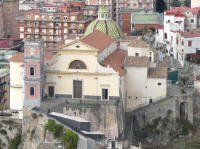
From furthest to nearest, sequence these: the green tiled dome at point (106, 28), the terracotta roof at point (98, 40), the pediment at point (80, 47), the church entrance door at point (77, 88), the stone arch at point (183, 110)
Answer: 1. the green tiled dome at point (106, 28)
2. the stone arch at point (183, 110)
3. the terracotta roof at point (98, 40)
4. the church entrance door at point (77, 88)
5. the pediment at point (80, 47)

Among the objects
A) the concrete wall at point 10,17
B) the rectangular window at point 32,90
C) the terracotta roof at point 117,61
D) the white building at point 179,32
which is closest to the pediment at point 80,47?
the terracotta roof at point 117,61

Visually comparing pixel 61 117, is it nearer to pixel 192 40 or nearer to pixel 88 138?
pixel 88 138

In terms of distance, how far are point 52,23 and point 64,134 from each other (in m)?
40.9

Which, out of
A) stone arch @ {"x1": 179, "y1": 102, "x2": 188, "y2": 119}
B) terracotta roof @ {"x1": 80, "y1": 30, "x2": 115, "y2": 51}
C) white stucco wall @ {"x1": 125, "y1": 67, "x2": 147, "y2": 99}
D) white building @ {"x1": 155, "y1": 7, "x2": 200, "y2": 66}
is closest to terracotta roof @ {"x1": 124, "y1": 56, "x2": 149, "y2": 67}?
white stucco wall @ {"x1": 125, "y1": 67, "x2": 147, "y2": 99}

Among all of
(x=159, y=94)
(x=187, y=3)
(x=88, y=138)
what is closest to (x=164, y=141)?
(x=159, y=94)

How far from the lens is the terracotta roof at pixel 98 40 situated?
76.7 metres

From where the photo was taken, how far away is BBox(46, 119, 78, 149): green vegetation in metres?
69.8

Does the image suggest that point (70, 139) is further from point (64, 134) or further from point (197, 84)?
point (197, 84)

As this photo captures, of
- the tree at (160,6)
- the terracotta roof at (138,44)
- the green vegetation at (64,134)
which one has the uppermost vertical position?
the tree at (160,6)

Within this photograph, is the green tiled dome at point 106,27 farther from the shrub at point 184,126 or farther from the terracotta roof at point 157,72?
the shrub at point 184,126

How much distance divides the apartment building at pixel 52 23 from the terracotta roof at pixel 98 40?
2508 centimetres

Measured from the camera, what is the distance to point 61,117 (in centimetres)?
7188

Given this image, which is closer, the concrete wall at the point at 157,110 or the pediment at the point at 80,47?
the pediment at the point at 80,47

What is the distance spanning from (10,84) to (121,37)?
16.7 metres
